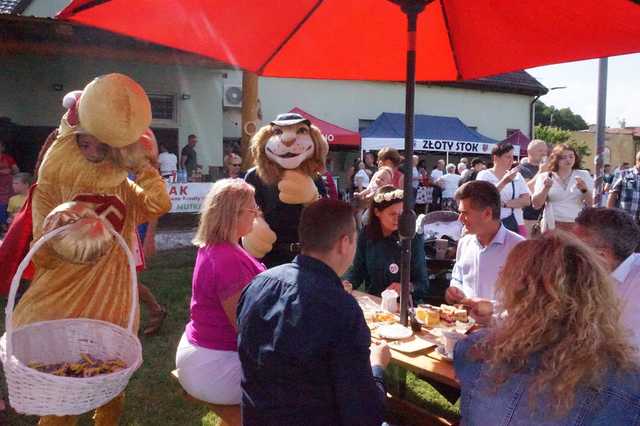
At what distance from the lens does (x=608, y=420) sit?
141 cm

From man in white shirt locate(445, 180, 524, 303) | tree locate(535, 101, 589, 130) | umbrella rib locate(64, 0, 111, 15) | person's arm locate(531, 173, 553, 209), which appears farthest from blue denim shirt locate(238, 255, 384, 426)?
tree locate(535, 101, 589, 130)

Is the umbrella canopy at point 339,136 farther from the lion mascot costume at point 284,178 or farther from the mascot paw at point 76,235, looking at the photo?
the mascot paw at point 76,235

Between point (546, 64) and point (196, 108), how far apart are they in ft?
35.9

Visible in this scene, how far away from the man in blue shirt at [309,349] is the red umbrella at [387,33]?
3.13ft

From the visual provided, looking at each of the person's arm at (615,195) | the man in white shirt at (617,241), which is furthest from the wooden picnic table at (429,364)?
the person's arm at (615,195)

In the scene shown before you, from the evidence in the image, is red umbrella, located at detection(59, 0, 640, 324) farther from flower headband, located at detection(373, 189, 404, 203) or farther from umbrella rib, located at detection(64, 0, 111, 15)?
flower headband, located at detection(373, 189, 404, 203)

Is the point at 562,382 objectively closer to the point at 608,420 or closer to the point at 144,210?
the point at 608,420

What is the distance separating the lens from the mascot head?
371cm

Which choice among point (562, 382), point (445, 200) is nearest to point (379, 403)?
point (562, 382)

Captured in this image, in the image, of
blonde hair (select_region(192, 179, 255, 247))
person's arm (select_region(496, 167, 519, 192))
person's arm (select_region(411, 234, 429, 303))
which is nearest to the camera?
blonde hair (select_region(192, 179, 255, 247))

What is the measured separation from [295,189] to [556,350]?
93.6 inches

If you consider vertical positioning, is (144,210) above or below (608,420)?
above

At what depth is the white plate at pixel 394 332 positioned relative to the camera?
2514 millimetres

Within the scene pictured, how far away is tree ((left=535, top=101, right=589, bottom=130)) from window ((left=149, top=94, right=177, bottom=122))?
69.2m
